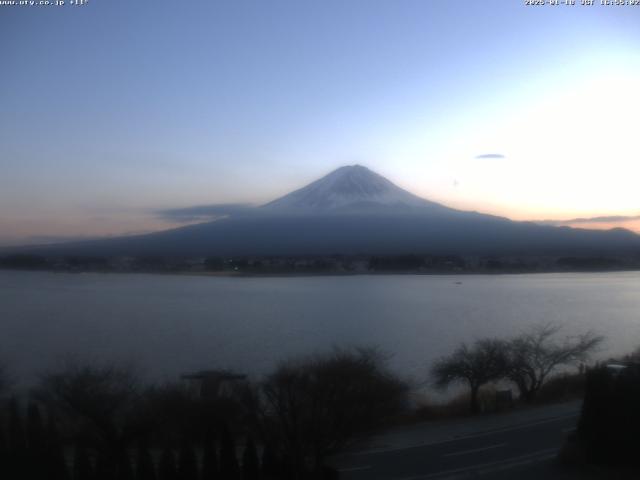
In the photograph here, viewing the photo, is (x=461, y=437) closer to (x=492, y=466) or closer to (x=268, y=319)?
(x=492, y=466)

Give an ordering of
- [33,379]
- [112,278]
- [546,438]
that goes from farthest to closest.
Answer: [112,278], [33,379], [546,438]

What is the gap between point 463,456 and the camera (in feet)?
A: 15.1

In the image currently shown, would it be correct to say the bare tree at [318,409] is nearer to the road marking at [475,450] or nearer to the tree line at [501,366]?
the road marking at [475,450]

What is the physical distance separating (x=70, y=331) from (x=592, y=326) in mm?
9789

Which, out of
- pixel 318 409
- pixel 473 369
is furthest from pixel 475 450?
pixel 473 369

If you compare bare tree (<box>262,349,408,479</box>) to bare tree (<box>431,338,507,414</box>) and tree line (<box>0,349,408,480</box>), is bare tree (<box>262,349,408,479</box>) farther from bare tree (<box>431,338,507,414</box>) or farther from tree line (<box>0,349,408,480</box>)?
bare tree (<box>431,338,507,414</box>)

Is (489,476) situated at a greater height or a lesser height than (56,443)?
lesser

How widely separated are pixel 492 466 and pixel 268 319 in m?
9.65

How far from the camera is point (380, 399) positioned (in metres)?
4.65

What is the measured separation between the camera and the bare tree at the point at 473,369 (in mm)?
6949

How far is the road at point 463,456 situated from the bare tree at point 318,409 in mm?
267

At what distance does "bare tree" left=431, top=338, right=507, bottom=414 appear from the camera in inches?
274

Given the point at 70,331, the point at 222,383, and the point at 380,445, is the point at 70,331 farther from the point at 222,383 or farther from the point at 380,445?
the point at 380,445

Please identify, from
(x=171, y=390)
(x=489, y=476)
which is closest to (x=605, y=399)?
(x=489, y=476)
